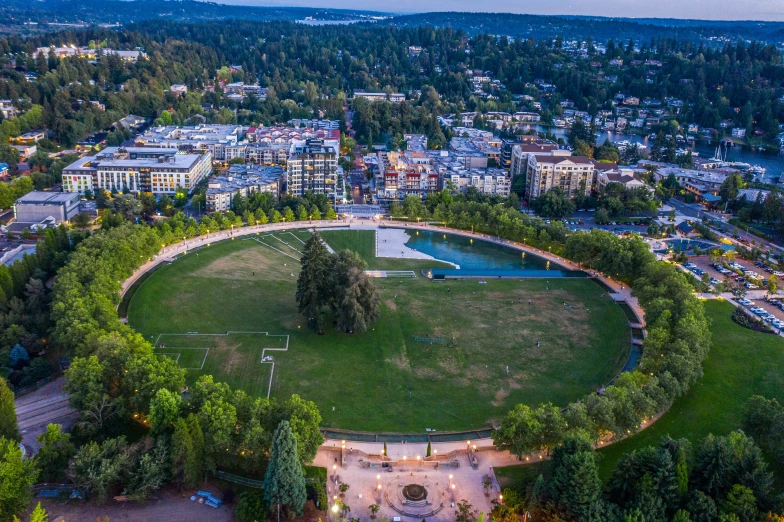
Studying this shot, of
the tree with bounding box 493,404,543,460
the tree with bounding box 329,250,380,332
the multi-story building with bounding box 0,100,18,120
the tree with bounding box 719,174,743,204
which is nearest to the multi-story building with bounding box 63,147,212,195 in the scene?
the multi-story building with bounding box 0,100,18,120

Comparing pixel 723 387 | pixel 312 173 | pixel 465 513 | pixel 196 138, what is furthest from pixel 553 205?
pixel 196 138

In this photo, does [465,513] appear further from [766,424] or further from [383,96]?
[383,96]

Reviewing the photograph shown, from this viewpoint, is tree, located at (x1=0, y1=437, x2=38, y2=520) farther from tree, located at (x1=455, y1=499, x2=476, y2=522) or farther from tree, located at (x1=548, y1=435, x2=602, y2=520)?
tree, located at (x1=548, y1=435, x2=602, y2=520)

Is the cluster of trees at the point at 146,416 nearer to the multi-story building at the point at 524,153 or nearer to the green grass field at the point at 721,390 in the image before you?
the green grass field at the point at 721,390

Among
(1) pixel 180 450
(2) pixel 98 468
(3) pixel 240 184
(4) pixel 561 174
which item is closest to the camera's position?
(2) pixel 98 468

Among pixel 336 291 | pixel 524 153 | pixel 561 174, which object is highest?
pixel 524 153

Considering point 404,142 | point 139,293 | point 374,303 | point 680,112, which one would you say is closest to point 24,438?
point 139,293

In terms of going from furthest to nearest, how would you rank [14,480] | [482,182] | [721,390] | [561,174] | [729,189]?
[482,182] < [561,174] < [729,189] < [721,390] < [14,480]

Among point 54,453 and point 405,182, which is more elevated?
point 405,182

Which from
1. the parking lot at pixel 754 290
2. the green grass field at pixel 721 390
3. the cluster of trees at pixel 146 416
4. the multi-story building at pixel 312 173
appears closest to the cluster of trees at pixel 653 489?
the green grass field at pixel 721 390
